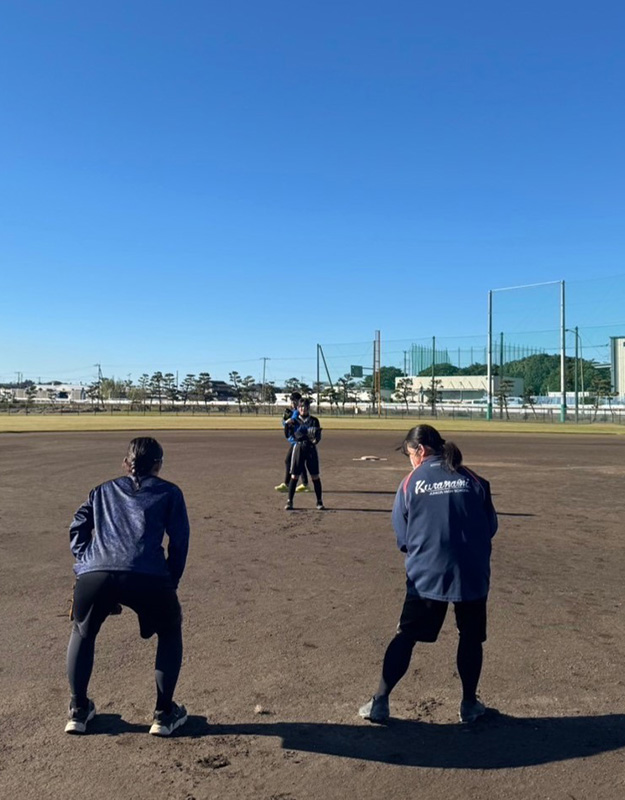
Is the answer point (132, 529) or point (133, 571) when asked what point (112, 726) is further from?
point (132, 529)

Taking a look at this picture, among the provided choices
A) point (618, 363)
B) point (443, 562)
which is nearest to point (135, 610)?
point (443, 562)

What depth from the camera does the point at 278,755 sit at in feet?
11.2

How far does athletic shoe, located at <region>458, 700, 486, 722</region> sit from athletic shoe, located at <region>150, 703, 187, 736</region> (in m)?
1.55

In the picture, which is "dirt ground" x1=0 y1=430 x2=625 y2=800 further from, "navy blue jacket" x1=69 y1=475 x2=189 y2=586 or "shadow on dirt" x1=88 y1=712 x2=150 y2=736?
"navy blue jacket" x1=69 y1=475 x2=189 y2=586

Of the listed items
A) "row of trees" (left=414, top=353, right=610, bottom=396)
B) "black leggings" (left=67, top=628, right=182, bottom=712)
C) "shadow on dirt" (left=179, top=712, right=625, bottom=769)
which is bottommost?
"shadow on dirt" (left=179, top=712, right=625, bottom=769)

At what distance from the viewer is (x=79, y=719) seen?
3611 millimetres

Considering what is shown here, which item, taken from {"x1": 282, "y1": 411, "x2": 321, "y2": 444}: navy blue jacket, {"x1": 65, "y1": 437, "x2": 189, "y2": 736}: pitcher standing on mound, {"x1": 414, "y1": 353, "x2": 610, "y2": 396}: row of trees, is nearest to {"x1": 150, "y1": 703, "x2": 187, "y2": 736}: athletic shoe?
{"x1": 65, "y1": 437, "x2": 189, "y2": 736}: pitcher standing on mound

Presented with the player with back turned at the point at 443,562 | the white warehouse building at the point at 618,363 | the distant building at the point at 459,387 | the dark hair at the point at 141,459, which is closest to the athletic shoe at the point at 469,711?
the player with back turned at the point at 443,562

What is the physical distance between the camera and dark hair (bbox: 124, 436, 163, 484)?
12.3 feet

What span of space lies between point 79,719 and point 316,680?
A: 147cm

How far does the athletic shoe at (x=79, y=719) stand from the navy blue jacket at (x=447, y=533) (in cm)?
190

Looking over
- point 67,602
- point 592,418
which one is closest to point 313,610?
point 67,602

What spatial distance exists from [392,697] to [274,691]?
2.39 ft

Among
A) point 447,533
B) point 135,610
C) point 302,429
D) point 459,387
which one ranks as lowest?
point 135,610
